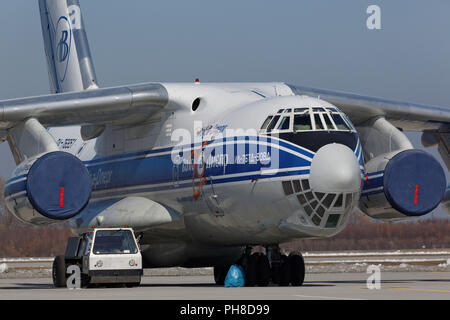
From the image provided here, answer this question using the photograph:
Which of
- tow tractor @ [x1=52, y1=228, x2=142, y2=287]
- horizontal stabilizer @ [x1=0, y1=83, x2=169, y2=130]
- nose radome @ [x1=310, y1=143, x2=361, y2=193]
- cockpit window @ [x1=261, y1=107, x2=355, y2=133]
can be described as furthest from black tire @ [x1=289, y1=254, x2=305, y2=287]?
horizontal stabilizer @ [x1=0, y1=83, x2=169, y2=130]

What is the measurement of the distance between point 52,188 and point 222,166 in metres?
3.17

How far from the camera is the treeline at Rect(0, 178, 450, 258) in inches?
1503

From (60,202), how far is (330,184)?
16.9 feet

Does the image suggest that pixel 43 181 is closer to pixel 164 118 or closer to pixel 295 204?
pixel 164 118

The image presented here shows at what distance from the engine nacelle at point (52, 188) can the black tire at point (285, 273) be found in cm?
390

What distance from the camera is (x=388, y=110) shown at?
852 inches

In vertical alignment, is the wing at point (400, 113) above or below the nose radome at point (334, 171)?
above

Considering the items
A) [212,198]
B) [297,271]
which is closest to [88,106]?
[212,198]

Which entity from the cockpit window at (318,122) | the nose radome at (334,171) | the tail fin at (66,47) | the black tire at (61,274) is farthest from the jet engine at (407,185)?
the tail fin at (66,47)

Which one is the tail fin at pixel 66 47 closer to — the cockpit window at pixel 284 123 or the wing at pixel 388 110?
the wing at pixel 388 110

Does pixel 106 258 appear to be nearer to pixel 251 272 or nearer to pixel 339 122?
pixel 251 272

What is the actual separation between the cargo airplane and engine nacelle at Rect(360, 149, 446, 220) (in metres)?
0.02

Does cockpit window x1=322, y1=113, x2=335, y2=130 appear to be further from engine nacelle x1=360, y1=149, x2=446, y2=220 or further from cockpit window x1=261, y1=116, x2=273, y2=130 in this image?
engine nacelle x1=360, y1=149, x2=446, y2=220

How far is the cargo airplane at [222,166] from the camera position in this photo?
16.9m
